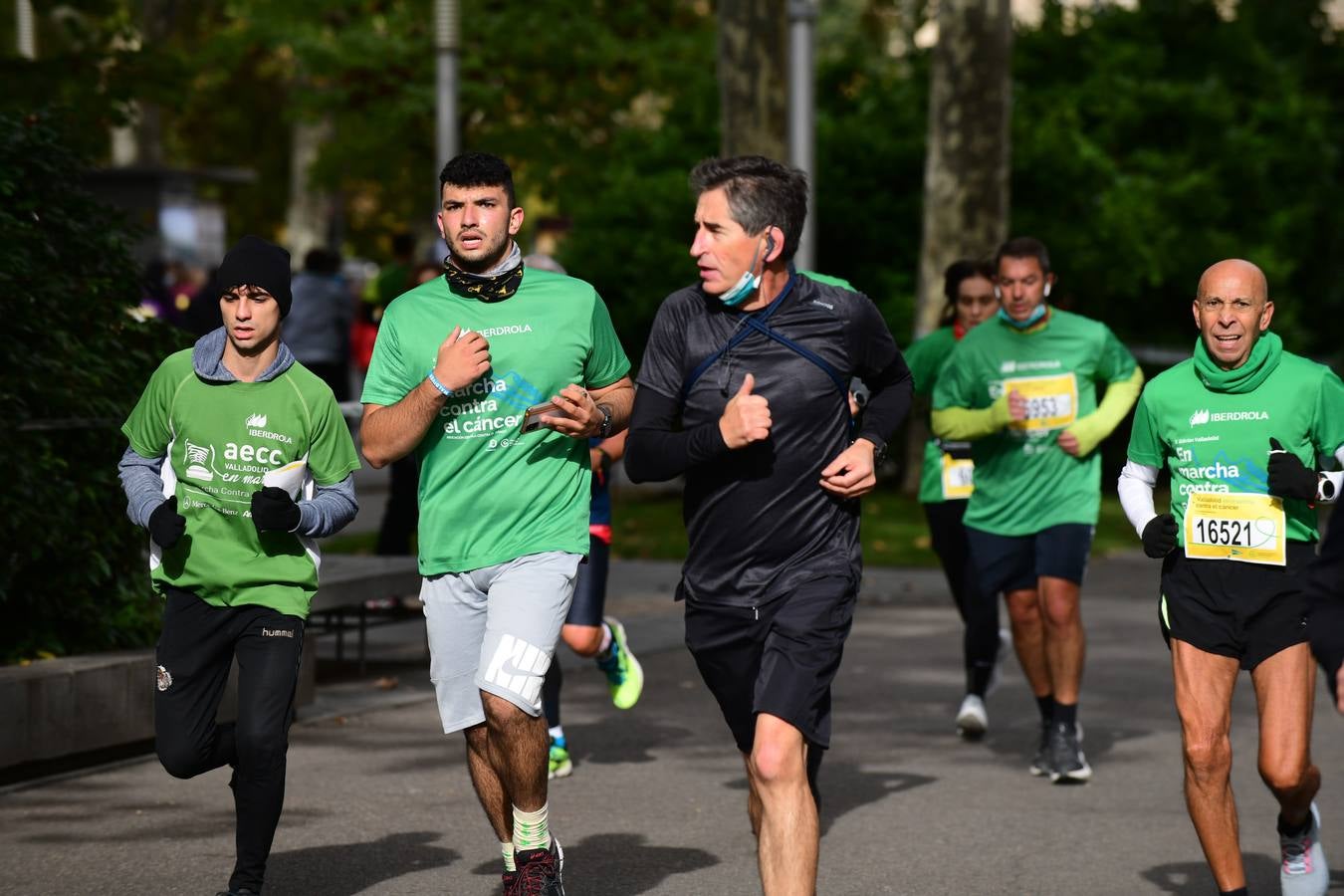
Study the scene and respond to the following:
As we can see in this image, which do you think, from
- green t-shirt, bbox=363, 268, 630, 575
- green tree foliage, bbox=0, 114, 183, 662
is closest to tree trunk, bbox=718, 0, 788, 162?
green tree foliage, bbox=0, 114, 183, 662

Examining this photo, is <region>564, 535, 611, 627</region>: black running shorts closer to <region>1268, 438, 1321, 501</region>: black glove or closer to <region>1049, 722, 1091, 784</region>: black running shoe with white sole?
<region>1049, 722, 1091, 784</region>: black running shoe with white sole

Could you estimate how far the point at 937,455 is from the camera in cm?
943

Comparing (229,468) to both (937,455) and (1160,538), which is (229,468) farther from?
(937,455)

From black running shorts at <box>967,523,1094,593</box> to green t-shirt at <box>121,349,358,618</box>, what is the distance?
3498mm

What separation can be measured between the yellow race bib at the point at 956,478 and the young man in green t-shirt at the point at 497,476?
11.2ft

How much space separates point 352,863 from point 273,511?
1.55 meters

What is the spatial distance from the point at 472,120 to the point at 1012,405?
25268 mm

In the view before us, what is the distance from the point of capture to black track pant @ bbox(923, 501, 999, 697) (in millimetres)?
9406

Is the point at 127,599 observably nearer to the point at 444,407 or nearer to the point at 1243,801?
the point at 444,407

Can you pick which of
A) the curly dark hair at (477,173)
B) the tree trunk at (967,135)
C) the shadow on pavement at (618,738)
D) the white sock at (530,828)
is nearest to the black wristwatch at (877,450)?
the curly dark hair at (477,173)

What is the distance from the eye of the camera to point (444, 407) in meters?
6.06

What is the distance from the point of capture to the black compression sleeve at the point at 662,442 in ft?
18.2

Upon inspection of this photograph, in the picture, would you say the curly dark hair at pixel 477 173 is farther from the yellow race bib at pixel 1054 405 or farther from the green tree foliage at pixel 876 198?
the green tree foliage at pixel 876 198

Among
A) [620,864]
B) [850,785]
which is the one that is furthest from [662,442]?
[850,785]
